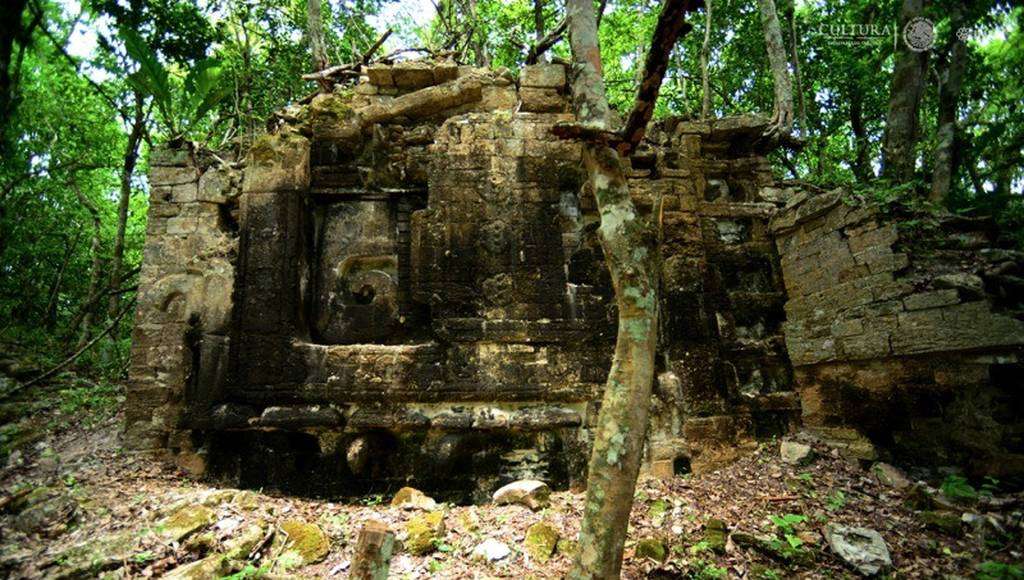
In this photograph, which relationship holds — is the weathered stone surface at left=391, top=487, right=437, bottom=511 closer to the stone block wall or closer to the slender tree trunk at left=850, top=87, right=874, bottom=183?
the stone block wall

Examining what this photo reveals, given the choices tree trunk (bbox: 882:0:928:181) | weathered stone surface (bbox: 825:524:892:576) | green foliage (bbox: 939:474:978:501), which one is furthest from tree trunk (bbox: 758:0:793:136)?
weathered stone surface (bbox: 825:524:892:576)

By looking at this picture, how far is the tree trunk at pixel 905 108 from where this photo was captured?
6547 millimetres

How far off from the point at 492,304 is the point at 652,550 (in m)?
2.75

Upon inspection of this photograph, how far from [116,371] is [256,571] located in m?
5.07

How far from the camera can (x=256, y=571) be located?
10.9 feet

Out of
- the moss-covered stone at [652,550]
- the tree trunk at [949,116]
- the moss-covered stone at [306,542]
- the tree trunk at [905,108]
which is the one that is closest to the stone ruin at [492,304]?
the moss-covered stone at [306,542]

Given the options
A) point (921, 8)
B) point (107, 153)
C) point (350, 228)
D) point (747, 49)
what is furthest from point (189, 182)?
point (747, 49)

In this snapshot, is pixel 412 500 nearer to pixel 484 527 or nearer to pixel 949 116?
pixel 484 527

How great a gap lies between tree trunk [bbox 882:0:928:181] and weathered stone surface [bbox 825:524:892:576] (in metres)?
5.29

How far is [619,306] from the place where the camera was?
10.5 ft

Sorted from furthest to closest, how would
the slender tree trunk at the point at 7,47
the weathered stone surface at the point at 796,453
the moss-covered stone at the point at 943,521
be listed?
the weathered stone surface at the point at 796,453 < the moss-covered stone at the point at 943,521 < the slender tree trunk at the point at 7,47

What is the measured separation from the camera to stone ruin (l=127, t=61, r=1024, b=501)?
4566 mm

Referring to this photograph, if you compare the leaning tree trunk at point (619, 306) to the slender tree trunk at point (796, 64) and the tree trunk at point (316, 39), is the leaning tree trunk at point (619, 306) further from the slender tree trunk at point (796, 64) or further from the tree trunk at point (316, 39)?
the slender tree trunk at point (796, 64)

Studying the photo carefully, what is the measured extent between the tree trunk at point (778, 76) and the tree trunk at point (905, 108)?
1.34m
